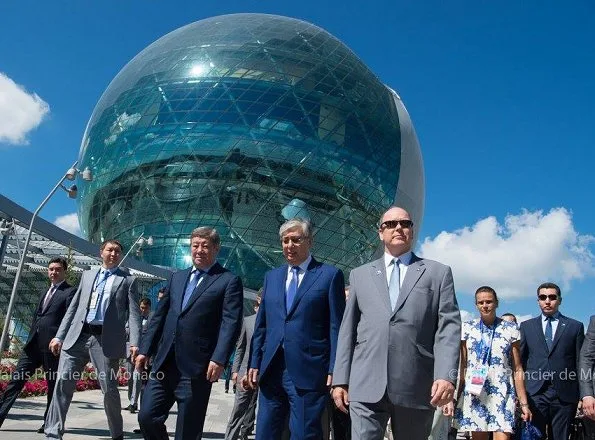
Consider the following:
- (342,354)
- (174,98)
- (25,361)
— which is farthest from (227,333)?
(174,98)

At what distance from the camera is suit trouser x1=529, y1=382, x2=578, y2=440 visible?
5.05 m

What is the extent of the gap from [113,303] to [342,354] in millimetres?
2552

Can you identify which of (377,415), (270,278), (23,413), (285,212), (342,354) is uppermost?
(285,212)

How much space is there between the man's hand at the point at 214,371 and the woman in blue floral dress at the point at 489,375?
77.9 inches

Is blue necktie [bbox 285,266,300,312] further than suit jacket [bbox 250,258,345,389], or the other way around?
blue necktie [bbox 285,266,300,312]

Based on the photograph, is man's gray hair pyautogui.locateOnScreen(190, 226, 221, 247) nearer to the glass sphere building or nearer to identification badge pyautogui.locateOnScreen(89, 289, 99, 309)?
identification badge pyautogui.locateOnScreen(89, 289, 99, 309)

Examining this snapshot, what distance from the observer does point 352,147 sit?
28781 mm

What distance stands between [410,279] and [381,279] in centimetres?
16

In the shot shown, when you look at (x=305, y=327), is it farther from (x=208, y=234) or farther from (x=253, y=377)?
(x=208, y=234)

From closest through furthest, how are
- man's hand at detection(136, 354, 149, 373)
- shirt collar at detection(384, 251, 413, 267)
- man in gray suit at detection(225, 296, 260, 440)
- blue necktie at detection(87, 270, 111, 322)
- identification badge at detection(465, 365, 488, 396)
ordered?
Result: shirt collar at detection(384, 251, 413, 267) → man's hand at detection(136, 354, 149, 373) → identification badge at detection(465, 365, 488, 396) → blue necktie at detection(87, 270, 111, 322) → man in gray suit at detection(225, 296, 260, 440)

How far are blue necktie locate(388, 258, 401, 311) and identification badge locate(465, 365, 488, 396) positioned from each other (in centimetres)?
191

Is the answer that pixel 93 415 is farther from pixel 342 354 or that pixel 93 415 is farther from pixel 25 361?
pixel 342 354

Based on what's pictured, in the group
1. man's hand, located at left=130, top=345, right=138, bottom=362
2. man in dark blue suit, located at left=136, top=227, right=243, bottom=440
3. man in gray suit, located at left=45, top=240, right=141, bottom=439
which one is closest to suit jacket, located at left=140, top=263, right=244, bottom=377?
man in dark blue suit, located at left=136, top=227, right=243, bottom=440

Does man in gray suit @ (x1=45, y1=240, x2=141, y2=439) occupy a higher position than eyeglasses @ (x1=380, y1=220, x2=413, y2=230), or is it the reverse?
eyeglasses @ (x1=380, y1=220, x2=413, y2=230)
